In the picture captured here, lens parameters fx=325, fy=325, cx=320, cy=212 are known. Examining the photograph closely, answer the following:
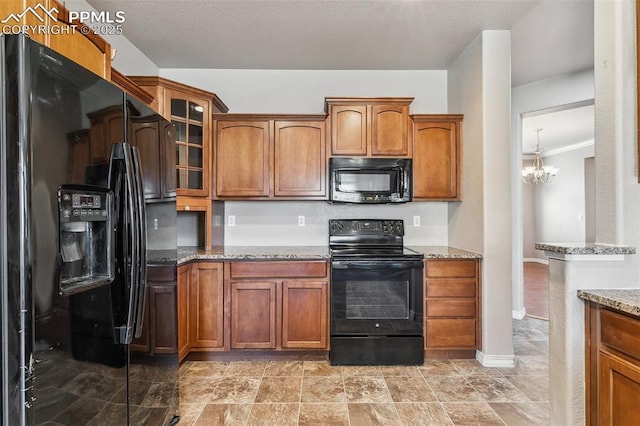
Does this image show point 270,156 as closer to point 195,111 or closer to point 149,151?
point 195,111

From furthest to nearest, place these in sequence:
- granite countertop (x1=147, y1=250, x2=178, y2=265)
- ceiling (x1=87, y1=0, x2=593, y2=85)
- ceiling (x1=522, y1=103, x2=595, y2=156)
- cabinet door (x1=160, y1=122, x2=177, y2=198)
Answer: ceiling (x1=522, y1=103, x2=595, y2=156), ceiling (x1=87, y1=0, x2=593, y2=85), cabinet door (x1=160, y1=122, x2=177, y2=198), granite countertop (x1=147, y1=250, x2=178, y2=265)

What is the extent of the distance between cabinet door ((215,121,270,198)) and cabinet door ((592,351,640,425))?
2.57 metres

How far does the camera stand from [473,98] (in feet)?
9.51

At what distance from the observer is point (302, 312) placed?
2.74 m

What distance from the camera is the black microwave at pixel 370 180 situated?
9.91ft

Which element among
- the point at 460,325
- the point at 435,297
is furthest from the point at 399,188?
the point at 460,325

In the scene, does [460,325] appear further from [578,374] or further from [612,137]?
[612,137]

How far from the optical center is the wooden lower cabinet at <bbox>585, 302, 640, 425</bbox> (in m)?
1.19

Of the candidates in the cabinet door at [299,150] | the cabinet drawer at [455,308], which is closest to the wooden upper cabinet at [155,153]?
the cabinet door at [299,150]

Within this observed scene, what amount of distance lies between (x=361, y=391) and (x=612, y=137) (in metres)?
2.11

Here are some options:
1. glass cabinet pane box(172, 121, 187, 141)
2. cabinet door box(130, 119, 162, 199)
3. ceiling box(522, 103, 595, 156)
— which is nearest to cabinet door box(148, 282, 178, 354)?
cabinet door box(130, 119, 162, 199)

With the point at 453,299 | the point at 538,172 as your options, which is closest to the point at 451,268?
the point at 453,299

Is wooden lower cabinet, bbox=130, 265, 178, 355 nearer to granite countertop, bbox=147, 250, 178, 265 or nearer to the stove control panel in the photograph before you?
granite countertop, bbox=147, 250, 178, 265

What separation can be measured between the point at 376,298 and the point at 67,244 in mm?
2188
